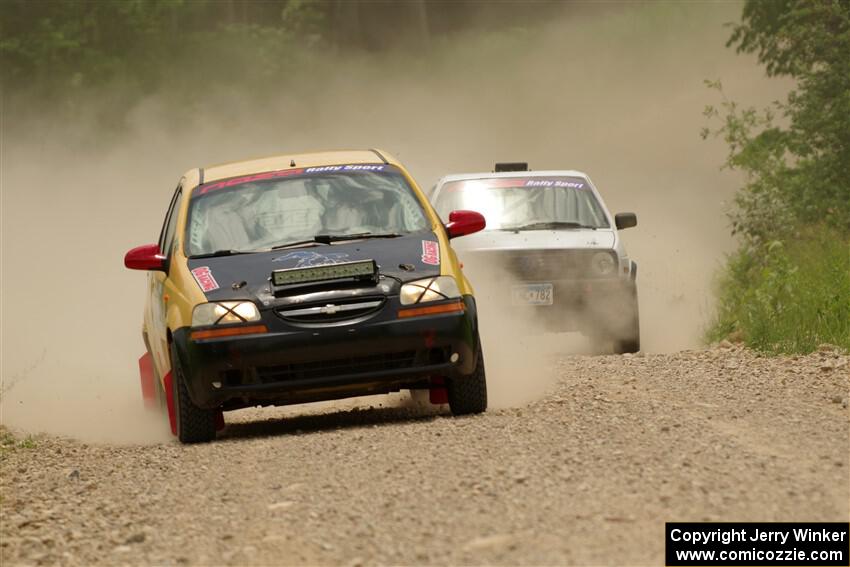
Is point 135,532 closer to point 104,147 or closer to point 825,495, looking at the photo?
point 825,495

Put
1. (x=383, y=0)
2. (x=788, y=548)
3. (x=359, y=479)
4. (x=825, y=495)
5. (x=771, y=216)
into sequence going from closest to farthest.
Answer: (x=788, y=548), (x=825, y=495), (x=359, y=479), (x=771, y=216), (x=383, y=0)

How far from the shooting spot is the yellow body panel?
10.5m

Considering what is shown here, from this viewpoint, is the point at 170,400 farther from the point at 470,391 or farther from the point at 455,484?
the point at 455,484

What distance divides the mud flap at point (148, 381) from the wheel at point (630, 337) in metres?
4.46

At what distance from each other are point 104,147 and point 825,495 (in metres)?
38.9

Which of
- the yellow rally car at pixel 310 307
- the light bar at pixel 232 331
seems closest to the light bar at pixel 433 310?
the yellow rally car at pixel 310 307

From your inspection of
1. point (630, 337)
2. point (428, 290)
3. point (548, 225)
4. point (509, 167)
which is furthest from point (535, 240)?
point (428, 290)

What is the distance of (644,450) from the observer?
27.8 feet

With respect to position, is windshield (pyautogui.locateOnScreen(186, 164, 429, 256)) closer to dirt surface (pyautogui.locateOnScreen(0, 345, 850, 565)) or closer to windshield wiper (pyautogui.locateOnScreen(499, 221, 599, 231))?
dirt surface (pyautogui.locateOnScreen(0, 345, 850, 565))

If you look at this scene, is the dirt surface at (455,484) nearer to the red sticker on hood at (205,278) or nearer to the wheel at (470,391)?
the wheel at (470,391)

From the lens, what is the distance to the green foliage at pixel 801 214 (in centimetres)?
1430

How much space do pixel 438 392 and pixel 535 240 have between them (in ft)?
17.6

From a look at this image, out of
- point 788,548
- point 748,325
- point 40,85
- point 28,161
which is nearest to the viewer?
point 788,548

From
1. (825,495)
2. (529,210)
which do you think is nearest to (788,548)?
(825,495)
